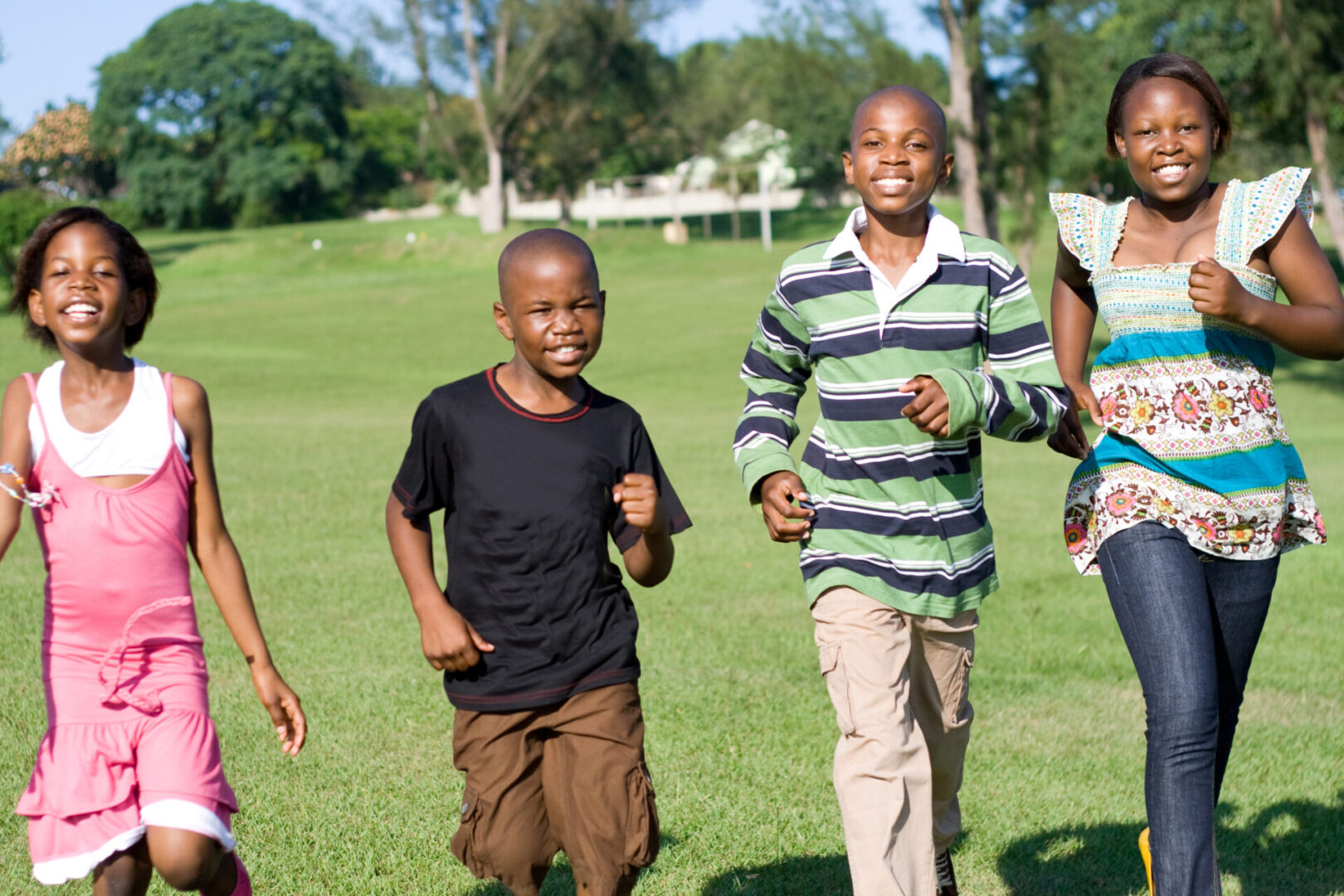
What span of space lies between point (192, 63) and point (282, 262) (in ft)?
134

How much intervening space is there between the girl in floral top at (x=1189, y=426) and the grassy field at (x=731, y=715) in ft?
3.60

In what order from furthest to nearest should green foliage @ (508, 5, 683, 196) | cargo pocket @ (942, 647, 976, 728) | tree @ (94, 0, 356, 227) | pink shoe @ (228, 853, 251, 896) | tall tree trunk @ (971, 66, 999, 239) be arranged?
tree @ (94, 0, 356, 227), green foliage @ (508, 5, 683, 196), tall tree trunk @ (971, 66, 999, 239), cargo pocket @ (942, 647, 976, 728), pink shoe @ (228, 853, 251, 896)

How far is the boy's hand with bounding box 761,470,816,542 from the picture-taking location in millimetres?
3842

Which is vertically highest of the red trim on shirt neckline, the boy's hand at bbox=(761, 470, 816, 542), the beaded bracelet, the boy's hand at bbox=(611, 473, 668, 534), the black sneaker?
the red trim on shirt neckline

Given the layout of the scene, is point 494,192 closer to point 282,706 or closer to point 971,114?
point 971,114

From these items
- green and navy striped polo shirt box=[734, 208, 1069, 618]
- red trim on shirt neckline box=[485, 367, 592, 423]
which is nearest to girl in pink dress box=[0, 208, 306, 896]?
red trim on shirt neckline box=[485, 367, 592, 423]

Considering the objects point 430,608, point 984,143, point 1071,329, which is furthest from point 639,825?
point 984,143

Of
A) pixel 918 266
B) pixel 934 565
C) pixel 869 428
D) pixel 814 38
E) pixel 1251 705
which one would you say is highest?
pixel 814 38

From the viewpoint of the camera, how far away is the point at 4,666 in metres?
6.80

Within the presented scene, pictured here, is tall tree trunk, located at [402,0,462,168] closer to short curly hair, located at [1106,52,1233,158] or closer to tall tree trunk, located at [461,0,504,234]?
tall tree trunk, located at [461,0,504,234]

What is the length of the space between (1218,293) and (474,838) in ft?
7.49

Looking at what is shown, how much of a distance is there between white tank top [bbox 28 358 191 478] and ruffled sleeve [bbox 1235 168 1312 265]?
277 centimetres

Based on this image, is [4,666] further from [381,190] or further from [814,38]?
[381,190]

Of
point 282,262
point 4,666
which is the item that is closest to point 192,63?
point 282,262
